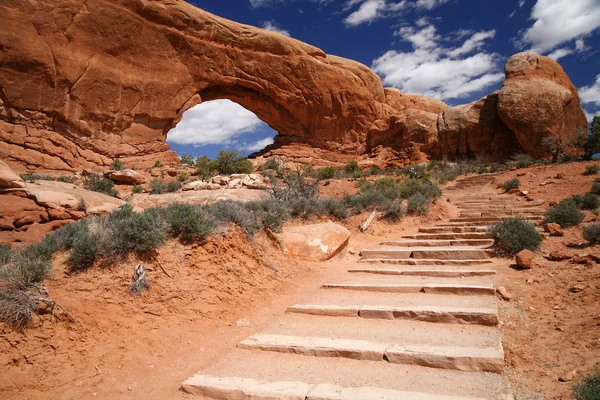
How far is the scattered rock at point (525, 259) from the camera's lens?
5621mm

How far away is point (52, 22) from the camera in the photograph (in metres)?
18.1

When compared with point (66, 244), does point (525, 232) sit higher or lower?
lower

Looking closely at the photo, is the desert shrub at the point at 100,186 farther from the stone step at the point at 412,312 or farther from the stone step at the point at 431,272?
the stone step at the point at 412,312

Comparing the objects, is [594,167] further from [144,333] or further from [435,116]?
[144,333]

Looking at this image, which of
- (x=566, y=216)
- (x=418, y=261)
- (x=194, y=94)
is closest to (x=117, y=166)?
(x=194, y=94)

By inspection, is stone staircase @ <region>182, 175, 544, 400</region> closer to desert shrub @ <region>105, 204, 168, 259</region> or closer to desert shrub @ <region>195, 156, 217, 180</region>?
desert shrub @ <region>105, 204, 168, 259</region>

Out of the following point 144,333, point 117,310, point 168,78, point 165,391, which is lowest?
point 165,391

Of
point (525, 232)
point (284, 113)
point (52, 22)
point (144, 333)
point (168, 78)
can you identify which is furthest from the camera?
point (284, 113)

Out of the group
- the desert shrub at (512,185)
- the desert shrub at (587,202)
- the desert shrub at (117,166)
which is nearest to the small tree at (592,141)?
the desert shrub at (512,185)

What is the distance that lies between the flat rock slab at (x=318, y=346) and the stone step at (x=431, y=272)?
2841 millimetres

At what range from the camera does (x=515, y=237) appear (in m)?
6.41

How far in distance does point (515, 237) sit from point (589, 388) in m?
4.24

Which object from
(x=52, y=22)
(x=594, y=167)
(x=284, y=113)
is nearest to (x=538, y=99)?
(x=594, y=167)

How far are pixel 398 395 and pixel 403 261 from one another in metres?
4.44
